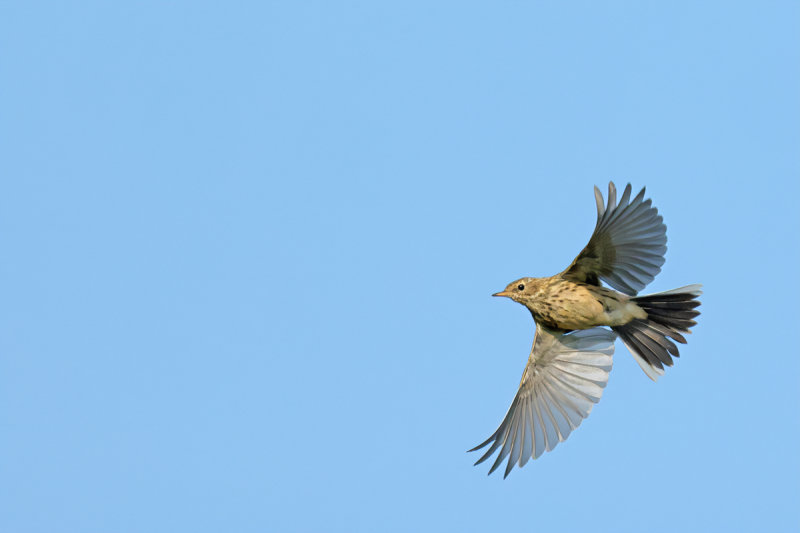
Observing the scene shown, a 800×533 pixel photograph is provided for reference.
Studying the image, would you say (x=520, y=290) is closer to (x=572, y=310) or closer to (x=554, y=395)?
(x=572, y=310)

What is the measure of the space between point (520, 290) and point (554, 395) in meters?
1.60

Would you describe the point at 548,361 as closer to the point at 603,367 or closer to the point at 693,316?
the point at 603,367

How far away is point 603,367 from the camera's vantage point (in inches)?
440

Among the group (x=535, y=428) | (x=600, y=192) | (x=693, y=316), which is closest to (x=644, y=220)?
(x=600, y=192)

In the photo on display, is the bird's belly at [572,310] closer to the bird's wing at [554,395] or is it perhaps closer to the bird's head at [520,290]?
the bird's head at [520,290]

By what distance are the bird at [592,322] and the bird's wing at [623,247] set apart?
11mm

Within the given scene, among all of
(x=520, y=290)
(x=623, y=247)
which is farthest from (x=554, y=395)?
(x=623, y=247)

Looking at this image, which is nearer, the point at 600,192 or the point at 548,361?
the point at 600,192

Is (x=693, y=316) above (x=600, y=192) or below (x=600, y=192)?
below

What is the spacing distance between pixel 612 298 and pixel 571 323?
55cm

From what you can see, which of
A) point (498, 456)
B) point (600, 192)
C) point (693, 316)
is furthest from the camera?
point (498, 456)

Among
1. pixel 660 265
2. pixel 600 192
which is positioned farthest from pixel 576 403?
pixel 600 192

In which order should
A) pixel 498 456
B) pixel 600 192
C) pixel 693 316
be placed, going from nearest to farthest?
pixel 600 192
pixel 693 316
pixel 498 456

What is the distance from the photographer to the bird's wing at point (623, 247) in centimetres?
964
